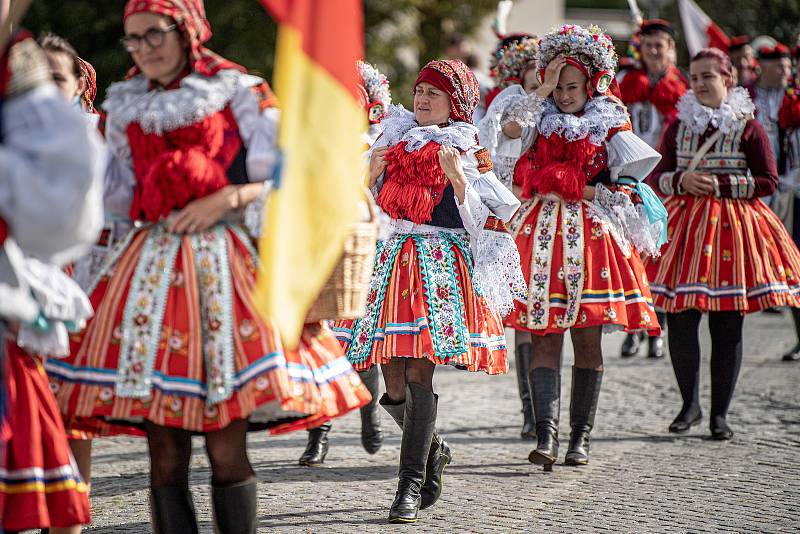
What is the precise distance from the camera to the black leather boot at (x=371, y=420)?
639 cm

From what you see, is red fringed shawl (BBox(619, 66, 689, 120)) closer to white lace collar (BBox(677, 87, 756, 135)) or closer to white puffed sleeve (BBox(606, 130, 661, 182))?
white lace collar (BBox(677, 87, 756, 135))

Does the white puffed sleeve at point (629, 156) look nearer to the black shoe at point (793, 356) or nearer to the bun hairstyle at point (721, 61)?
the bun hairstyle at point (721, 61)

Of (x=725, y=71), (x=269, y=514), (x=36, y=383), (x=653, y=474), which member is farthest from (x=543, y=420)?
(x=36, y=383)

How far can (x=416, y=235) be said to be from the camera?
17.8 ft

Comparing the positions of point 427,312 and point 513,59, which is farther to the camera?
point 513,59

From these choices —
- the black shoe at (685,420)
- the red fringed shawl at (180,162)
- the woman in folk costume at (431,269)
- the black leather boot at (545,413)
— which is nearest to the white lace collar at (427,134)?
the woman in folk costume at (431,269)

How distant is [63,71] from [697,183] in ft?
13.6

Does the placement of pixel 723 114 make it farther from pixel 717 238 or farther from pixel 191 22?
pixel 191 22

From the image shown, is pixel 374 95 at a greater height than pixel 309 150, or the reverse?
pixel 374 95

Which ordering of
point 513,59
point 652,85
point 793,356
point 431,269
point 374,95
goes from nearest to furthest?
point 431,269 < point 374,95 < point 513,59 < point 652,85 < point 793,356

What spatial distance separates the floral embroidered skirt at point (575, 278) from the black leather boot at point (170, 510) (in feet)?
9.20

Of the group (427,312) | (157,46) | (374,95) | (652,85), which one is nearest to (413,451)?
(427,312)

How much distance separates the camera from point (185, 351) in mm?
3621

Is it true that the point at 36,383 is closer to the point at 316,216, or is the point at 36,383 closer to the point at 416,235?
the point at 316,216
